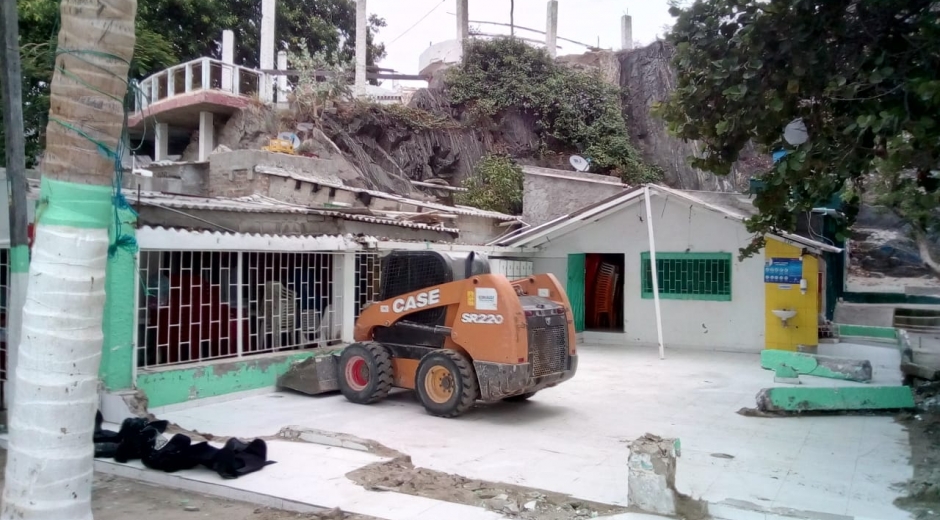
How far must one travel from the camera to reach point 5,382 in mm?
7488

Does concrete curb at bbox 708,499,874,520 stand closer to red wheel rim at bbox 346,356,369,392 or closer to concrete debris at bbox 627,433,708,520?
concrete debris at bbox 627,433,708,520

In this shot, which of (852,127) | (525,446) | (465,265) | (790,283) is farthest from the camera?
(790,283)

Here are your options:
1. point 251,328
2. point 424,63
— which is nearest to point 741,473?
point 251,328

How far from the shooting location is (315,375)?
30.8 feet

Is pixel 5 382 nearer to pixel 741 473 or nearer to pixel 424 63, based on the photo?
pixel 741 473

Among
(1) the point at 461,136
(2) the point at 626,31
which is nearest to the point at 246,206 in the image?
(1) the point at 461,136

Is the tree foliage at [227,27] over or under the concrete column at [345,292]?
over

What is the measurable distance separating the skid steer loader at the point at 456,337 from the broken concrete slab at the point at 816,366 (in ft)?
11.9

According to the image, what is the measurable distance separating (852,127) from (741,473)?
3.15 meters

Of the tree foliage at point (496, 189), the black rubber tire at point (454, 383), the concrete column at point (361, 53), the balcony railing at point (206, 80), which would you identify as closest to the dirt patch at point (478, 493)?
the black rubber tire at point (454, 383)

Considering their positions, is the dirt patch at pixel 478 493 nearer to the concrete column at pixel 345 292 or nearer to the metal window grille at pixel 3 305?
the metal window grille at pixel 3 305

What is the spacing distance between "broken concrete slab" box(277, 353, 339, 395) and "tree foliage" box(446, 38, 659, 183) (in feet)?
55.3

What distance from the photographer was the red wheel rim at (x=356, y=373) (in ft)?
29.8

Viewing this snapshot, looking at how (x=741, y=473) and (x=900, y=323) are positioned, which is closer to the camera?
(x=741, y=473)
